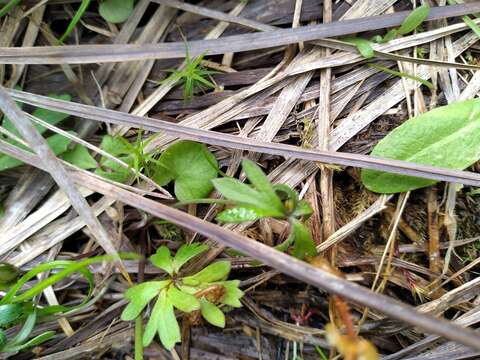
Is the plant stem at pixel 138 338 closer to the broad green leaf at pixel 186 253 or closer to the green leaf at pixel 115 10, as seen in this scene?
the broad green leaf at pixel 186 253

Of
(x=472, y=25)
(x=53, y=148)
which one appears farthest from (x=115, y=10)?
(x=472, y=25)

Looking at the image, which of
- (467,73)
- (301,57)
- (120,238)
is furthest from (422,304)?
(120,238)

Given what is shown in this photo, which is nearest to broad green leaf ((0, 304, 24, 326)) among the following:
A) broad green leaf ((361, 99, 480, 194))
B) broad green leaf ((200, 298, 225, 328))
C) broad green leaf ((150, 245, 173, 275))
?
broad green leaf ((150, 245, 173, 275))

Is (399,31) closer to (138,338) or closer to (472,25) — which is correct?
(472,25)

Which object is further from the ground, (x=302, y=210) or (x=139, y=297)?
(x=302, y=210)

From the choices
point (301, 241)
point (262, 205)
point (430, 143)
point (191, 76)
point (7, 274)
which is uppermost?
point (191, 76)

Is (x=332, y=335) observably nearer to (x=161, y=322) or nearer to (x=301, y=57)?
(x=161, y=322)

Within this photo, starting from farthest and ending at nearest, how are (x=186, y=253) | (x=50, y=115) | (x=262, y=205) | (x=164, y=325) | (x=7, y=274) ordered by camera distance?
1. (x=50, y=115)
2. (x=7, y=274)
3. (x=186, y=253)
4. (x=164, y=325)
5. (x=262, y=205)
